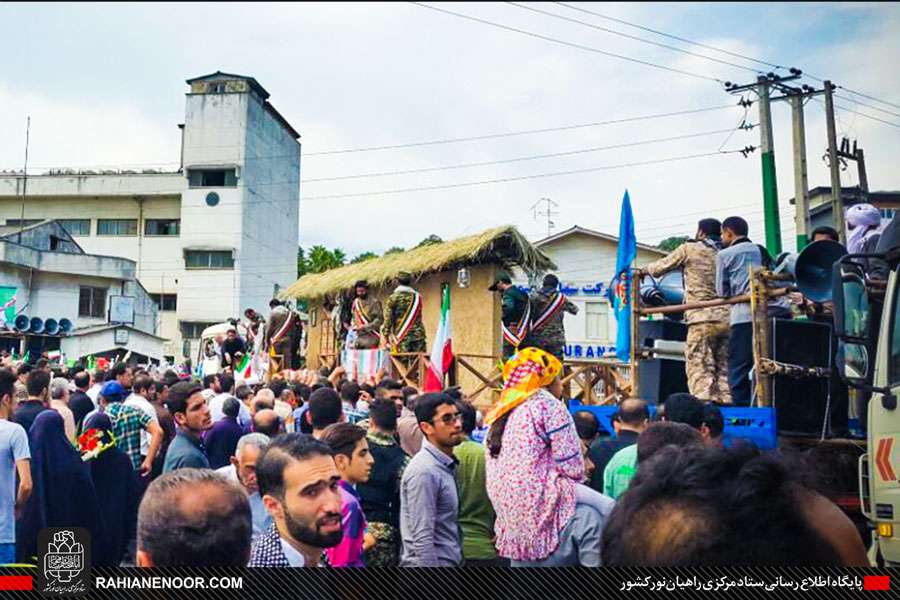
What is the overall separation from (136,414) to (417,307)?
5.31 metres

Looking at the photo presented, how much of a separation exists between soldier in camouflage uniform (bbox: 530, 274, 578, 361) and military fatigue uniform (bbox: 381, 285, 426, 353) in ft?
8.25

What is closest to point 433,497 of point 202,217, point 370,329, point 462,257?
point 462,257

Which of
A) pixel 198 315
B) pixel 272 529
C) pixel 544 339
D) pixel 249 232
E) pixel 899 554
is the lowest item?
pixel 899 554

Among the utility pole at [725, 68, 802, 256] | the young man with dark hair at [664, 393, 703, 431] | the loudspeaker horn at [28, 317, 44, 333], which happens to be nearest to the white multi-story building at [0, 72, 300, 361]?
the loudspeaker horn at [28, 317, 44, 333]

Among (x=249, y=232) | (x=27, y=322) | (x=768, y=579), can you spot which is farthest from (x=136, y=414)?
(x=249, y=232)

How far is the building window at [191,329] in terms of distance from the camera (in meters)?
34.9

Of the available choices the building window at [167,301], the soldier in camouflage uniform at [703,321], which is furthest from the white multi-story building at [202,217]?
the soldier in camouflage uniform at [703,321]

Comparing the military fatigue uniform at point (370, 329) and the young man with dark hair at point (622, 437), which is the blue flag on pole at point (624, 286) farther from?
the military fatigue uniform at point (370, 329)

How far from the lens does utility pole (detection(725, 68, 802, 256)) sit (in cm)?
1504

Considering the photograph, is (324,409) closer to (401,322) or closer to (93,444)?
(93,444)

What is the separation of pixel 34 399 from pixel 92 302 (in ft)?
86.8

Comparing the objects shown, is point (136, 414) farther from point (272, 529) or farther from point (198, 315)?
point (198, 315)

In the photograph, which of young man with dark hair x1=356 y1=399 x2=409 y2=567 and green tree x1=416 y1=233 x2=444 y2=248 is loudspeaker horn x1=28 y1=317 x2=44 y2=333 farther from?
young man with dark hair x1=356 y1=399 x2=409 y2=567

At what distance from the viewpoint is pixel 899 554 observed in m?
4.70
